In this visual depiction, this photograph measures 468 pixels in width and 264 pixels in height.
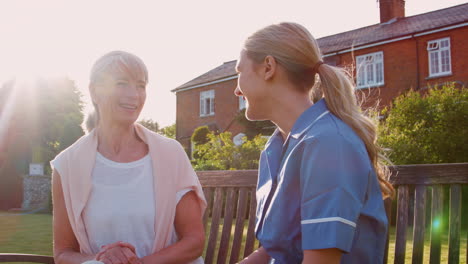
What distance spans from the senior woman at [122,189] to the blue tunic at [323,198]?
970 mm

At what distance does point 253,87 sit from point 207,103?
1264 inches

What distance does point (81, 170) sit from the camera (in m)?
3.08

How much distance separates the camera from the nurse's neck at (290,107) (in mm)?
2295

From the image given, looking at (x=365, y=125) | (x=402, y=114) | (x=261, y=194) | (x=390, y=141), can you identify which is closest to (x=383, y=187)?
(x=365, y=125)

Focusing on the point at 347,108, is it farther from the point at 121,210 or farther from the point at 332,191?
the point at 121,210

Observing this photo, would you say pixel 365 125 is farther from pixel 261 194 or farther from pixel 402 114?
pixel 402 114

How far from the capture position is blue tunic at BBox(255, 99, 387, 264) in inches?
67.6

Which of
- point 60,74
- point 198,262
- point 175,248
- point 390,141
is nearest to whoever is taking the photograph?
point 175,248

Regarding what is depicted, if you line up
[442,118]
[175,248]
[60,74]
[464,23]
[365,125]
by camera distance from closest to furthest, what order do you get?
[365,125] < [175,248] < [442,118] < [464,23] < [60,74]

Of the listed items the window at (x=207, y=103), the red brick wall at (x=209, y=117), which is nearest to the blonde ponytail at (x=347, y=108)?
the red brick wall at (x=209, y=117)

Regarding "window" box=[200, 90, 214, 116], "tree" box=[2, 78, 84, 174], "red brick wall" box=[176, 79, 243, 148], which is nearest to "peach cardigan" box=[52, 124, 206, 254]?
"red brick wall" box=[176, 79, 243, 148]

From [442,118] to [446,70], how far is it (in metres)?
8.48

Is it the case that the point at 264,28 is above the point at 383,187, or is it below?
above

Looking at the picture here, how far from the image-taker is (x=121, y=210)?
2.98 metres
